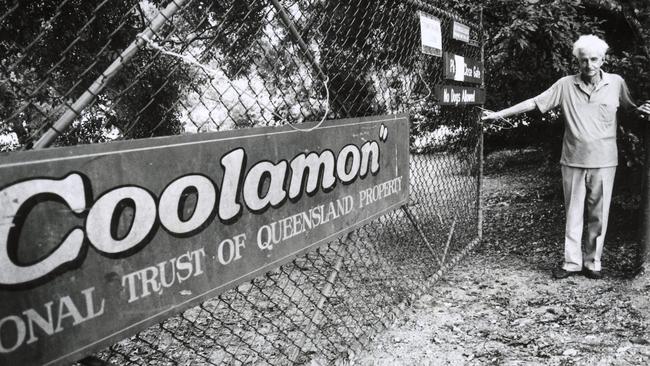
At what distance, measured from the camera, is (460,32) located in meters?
4.21

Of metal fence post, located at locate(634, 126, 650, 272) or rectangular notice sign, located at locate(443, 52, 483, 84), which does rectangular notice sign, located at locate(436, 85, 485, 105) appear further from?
metal fence post, located at locate(634, 126, 650, 272)

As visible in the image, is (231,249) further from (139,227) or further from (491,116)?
(491,116)

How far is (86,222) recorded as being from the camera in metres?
1.36

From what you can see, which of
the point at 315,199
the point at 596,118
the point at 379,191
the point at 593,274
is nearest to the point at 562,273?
the point at 593,274

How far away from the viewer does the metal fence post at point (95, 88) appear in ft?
4.40

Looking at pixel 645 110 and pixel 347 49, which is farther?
pixel 347 49

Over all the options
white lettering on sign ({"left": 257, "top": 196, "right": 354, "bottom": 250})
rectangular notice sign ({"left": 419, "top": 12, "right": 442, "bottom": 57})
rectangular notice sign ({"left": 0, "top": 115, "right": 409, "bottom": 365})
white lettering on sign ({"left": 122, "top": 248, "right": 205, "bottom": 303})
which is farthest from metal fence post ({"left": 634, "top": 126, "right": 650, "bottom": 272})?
white lettering on sign ({"left": 122, "top": 248, "right": 205, "bottom": 303})

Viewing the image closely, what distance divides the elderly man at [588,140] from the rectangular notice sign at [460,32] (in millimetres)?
730

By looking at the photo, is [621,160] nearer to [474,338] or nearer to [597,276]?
[597,276]

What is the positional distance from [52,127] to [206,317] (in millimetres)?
3018

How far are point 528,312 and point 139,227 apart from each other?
9.95 feet

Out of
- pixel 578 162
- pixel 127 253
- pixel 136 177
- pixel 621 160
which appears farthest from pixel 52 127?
pixel 621 160

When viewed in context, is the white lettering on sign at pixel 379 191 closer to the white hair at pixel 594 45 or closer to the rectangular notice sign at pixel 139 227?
the rectangular notice sign at pixel 139 227

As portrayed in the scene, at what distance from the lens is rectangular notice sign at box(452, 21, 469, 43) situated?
13.4 ft
